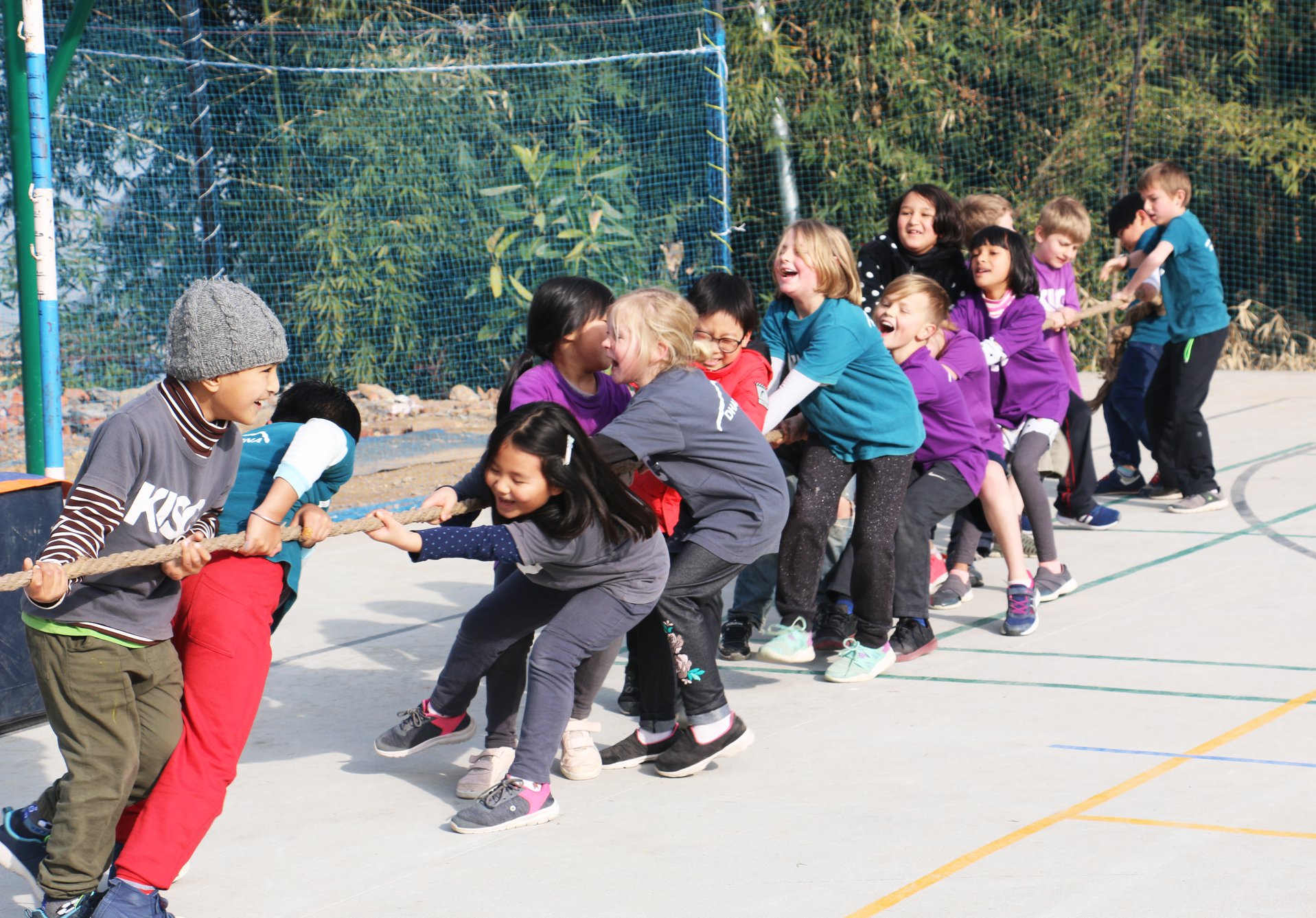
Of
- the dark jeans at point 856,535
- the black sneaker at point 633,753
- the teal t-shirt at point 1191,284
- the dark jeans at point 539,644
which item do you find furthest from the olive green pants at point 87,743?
the teal t-shirt at point 1191,284

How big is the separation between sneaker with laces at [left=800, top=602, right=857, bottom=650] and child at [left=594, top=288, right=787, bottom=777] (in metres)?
0.92

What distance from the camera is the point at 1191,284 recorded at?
7.36 metres

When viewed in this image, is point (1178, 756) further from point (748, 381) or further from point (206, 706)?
point (206, 706)

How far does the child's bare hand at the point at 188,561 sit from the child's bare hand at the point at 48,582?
0.80 ft

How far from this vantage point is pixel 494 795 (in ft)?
12.0

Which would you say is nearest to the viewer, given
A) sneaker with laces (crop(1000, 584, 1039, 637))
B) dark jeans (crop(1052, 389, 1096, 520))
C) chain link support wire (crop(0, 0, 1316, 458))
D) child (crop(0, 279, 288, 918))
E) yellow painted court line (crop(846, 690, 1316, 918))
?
child (crop(0, 279, 288, 918))

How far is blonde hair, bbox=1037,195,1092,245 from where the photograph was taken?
6.66 metres

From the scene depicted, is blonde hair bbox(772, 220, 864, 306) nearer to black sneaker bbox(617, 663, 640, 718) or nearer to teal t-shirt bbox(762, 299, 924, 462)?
teal t-shirt bbox(762, 299, 924, 462)

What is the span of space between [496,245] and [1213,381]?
5.48 m

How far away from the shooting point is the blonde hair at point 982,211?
6336 mm

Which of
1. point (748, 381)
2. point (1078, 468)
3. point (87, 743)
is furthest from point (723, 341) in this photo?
point (1078, 468)

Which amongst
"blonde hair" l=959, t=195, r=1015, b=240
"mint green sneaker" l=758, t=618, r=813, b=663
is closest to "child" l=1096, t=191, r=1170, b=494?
"blonde hair" l=959, t=195, r=1015, b=240

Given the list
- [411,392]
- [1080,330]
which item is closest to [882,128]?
[1080,330]

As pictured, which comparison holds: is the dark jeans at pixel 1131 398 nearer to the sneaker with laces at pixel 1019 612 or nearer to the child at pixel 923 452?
the sneaker with laces at pixel 1019 612
